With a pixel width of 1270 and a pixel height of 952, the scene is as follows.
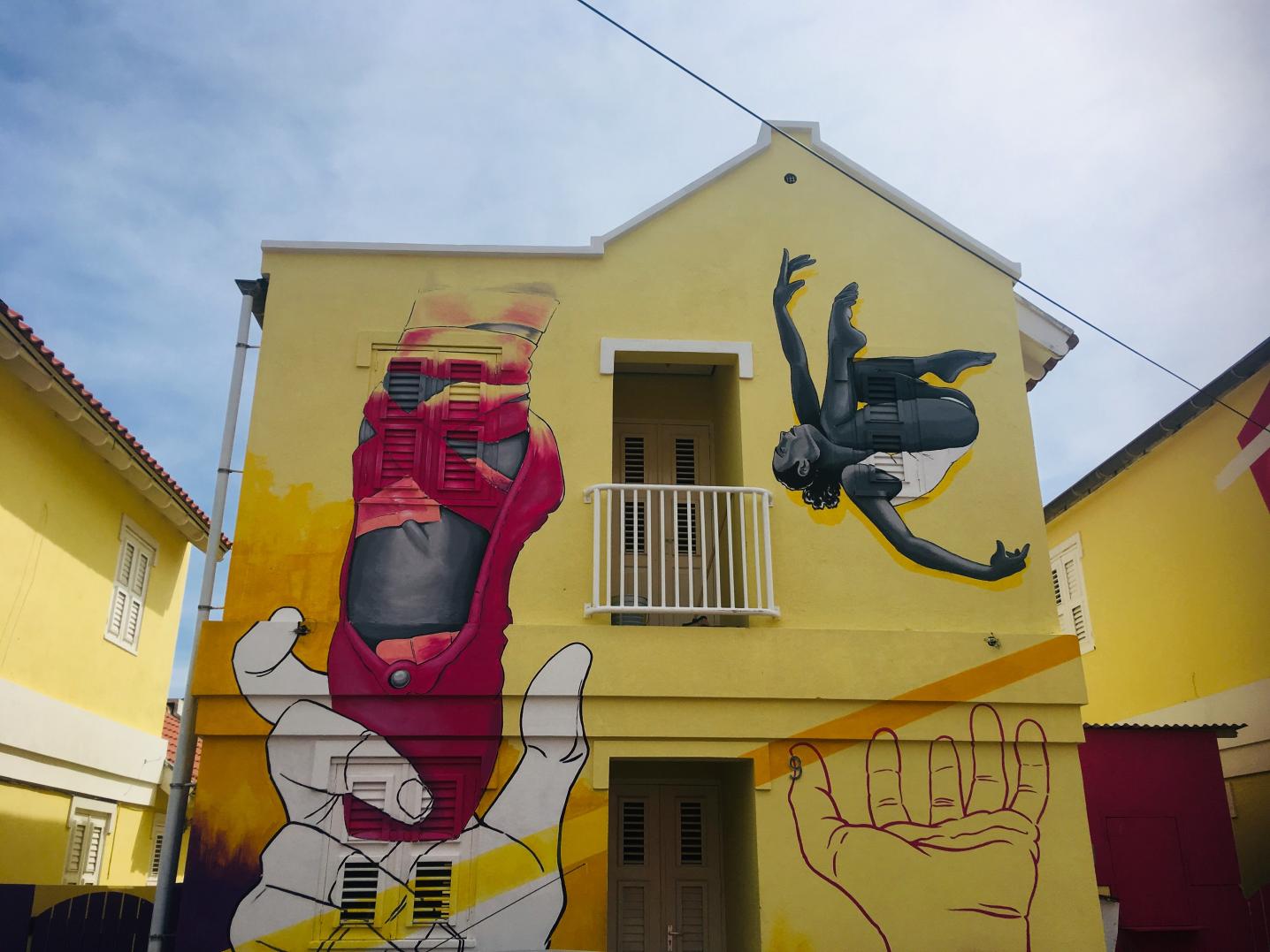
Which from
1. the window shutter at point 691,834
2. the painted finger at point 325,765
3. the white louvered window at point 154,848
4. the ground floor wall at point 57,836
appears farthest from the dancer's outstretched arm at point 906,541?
the white louvered window at point 154,848

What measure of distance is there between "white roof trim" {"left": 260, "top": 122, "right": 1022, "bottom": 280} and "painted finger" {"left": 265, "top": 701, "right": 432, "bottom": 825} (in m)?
4.23

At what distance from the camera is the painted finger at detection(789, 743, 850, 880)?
8.48 metres

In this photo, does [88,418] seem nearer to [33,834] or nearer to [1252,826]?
[33,834]

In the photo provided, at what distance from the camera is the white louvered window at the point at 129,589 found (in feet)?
42.3

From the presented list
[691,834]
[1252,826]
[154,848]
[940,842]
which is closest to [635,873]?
[691,834]

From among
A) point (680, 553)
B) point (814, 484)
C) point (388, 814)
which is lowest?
point (388, 814)

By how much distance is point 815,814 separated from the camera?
8602 millimetres

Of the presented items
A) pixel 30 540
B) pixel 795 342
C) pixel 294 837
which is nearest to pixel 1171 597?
pixel 795 342

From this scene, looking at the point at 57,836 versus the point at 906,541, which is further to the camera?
the point at 57,836

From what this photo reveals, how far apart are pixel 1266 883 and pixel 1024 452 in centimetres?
568

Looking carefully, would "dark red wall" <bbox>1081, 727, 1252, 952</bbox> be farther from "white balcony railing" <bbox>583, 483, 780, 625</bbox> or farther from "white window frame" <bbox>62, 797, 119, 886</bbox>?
"white window frame" <bbox>62, 797, 119, 886</bbox>

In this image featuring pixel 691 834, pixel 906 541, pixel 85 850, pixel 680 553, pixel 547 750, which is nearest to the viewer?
pixel 547 750

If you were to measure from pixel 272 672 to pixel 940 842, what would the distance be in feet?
18.1

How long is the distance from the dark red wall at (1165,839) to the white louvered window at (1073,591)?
5322 millimetres
